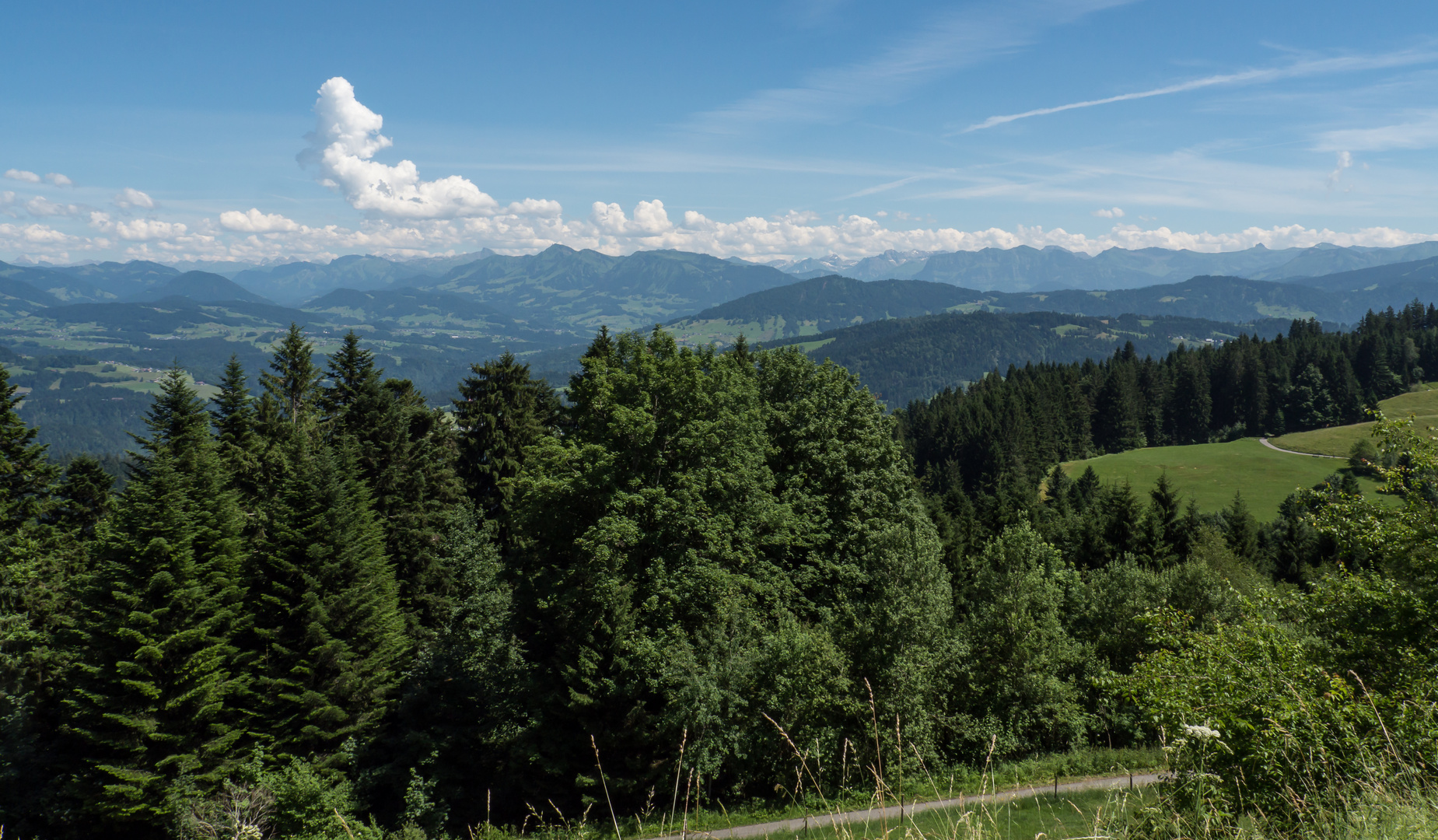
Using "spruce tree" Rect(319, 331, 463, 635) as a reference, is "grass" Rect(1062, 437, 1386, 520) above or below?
below

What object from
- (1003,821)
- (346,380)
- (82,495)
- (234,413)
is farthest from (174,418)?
(1003,821)

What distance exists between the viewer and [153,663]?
23.3 meters

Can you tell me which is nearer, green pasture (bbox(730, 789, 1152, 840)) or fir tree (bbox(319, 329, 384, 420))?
green pasture (bbox(730, 789, 1152, 840))

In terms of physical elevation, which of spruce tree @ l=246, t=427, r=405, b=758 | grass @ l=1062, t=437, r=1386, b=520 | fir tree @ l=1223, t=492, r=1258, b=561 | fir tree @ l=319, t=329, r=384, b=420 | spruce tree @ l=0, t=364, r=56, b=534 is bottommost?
grass @ l=1062, t=437, r=1386, b=520

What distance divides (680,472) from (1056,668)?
14.8 meters

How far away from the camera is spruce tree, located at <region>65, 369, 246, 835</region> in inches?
877

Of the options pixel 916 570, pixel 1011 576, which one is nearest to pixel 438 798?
pixel 916 570

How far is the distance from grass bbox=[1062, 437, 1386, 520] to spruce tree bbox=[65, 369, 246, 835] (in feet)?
292

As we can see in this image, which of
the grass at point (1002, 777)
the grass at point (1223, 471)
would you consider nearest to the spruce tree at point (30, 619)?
the grass at point (1002, 777)

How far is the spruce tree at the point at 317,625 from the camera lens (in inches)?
1017

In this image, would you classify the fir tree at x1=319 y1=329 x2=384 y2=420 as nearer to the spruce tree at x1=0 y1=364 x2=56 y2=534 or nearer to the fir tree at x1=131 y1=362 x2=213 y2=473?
the fir tree at x1=131 y1=362 x2=213 y2=473

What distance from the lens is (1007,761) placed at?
874 inches

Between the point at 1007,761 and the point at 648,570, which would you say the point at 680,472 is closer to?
the point at 648,570

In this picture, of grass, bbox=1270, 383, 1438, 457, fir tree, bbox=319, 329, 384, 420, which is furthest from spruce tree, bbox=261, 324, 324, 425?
grass, bbox=1270, 383, 1438, 457
